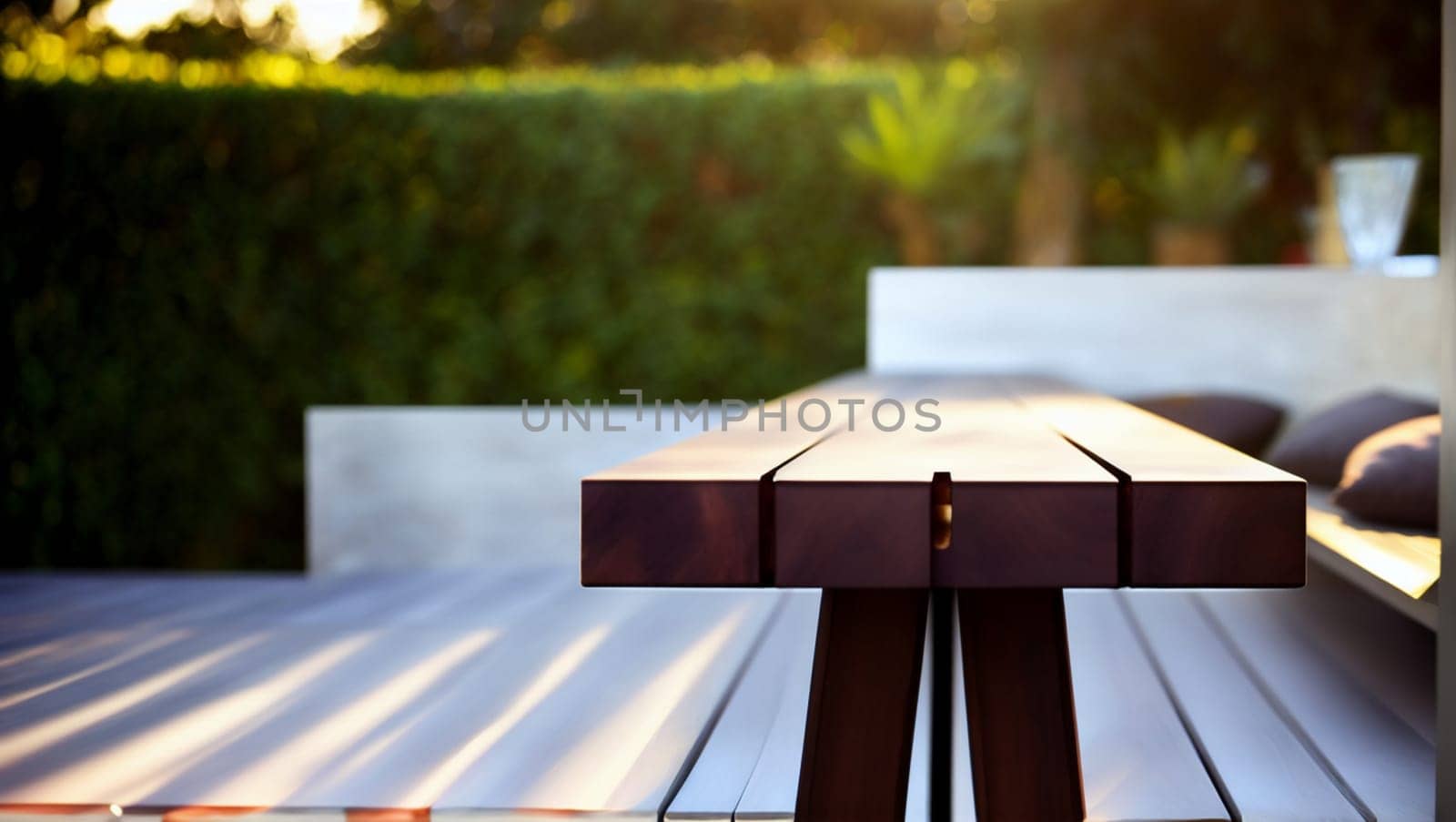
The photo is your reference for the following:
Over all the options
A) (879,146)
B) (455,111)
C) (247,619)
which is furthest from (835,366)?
(247,619)

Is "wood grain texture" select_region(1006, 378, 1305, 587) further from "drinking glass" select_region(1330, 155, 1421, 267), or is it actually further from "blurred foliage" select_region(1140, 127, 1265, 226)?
"blurred foliage" select_region(1140, 127, 1265, 226)

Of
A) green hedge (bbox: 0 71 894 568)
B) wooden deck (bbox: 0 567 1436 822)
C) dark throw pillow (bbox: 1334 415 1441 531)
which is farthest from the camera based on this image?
green hedge (bbox: 0 71 894 568)

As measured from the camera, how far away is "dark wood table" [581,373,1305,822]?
93cm

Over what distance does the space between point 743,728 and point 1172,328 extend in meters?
2.09

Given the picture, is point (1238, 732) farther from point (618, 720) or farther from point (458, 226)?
point (458, 226)

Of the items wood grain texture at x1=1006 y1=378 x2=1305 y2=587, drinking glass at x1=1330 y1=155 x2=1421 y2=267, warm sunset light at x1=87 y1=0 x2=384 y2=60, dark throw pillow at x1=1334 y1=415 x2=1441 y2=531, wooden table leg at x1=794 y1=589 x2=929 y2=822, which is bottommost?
wooden table leg at x1=794 y1=589 x2=929 y2=822

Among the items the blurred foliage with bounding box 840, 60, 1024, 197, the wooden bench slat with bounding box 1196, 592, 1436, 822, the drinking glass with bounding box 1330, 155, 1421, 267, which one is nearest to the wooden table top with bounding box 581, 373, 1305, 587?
the wooden bench slat with bounding box 1196, 592, 1436, 822

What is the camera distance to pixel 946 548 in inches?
37.3

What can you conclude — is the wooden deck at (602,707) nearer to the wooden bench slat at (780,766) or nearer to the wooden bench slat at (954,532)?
the wooden bench slat at (780,766)

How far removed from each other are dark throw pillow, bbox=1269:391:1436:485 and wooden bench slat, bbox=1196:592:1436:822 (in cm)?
32

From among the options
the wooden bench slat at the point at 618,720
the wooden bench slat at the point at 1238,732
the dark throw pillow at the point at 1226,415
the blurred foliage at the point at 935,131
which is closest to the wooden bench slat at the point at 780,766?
the wooden bench slat at the point at 618,720

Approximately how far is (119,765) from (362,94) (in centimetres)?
353

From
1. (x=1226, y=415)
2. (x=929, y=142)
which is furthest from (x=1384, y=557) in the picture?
(x=929, y=142)

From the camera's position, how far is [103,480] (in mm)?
4645
